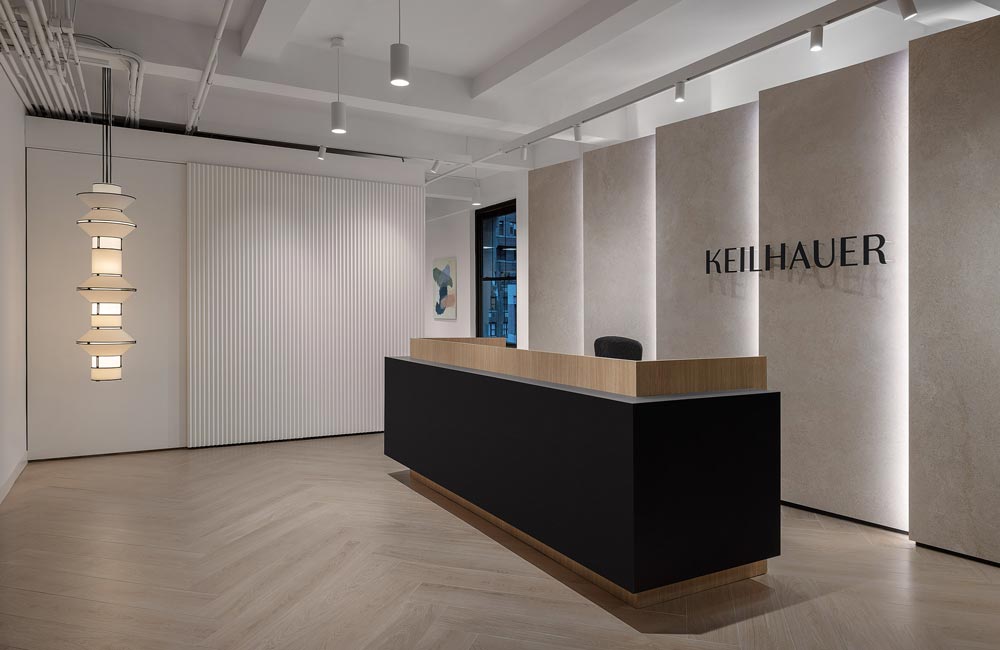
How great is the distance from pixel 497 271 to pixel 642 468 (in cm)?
788

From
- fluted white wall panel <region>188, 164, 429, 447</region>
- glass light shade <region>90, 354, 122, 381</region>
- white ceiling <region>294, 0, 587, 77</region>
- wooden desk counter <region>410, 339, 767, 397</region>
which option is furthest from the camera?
fluted white wall panel <region>188, 164, 429, 447</region>

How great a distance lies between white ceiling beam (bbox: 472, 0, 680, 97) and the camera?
483cm

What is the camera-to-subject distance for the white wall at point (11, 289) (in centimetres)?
506

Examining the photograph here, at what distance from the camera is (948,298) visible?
3.83 meters

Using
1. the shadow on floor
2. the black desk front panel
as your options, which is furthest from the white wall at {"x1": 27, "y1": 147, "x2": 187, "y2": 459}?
the shadow on floor

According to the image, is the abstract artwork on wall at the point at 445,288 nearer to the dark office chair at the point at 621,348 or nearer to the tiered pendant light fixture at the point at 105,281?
the dark office chair at the point at 621,348

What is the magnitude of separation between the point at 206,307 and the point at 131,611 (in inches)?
167

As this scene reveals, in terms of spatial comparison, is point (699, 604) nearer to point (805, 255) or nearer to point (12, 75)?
point (805, 255)

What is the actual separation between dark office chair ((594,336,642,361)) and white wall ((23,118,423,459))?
4.23 meters

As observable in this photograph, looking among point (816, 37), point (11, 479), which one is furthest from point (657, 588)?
point (11, 479)

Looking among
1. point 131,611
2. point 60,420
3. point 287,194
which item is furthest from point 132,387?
point 131,611

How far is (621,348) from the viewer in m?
5.79

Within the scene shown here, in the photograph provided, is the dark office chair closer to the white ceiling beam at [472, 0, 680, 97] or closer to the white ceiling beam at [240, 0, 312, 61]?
the white ceiling beam at [472, 0, 680, 97]

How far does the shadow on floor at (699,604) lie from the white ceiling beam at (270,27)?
4.09m
